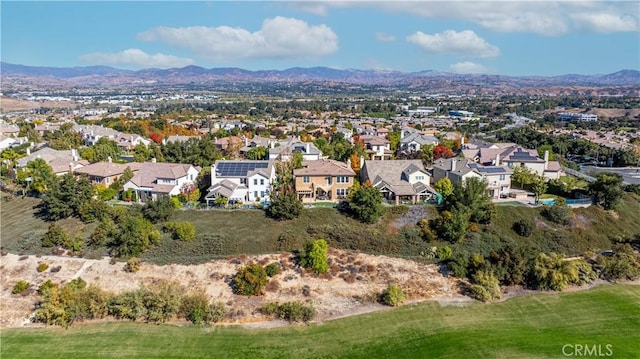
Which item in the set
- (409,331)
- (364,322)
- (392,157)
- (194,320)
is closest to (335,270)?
(364,322)

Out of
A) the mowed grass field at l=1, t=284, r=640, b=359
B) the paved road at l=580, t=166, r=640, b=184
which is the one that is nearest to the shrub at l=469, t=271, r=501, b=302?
the mowed grass field at l=1, t=284, r=640, b=359

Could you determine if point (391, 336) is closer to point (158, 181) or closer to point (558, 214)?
point (558, 214)

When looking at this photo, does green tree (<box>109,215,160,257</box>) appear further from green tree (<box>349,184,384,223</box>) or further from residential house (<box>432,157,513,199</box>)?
residential house (<box>432,157,513,199</box>)

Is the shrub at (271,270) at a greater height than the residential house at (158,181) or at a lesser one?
lesser

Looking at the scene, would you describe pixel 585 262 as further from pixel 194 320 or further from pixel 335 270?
pixel 194 320

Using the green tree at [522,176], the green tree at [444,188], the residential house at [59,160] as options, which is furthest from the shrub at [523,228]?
the residential house at [59,160]

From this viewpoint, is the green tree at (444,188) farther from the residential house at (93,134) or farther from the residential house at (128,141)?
the residential house at (93,134)

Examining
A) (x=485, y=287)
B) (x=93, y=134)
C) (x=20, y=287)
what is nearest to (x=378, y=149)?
(x=485, y=287)
